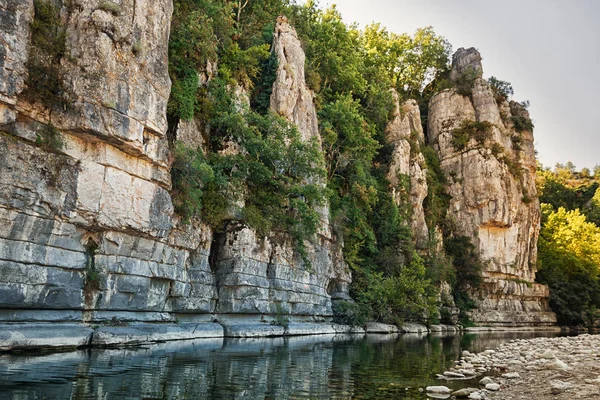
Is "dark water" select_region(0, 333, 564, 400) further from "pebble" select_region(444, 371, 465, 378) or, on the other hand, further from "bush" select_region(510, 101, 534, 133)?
"bush" select_region(510, 101, 534, 133)

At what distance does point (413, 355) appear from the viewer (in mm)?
17594

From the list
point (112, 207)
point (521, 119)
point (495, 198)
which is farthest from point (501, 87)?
point (112, 207)

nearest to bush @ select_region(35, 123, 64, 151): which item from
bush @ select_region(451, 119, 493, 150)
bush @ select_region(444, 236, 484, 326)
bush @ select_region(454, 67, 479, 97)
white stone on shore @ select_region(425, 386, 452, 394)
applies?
white stone on shore @ select_region(425, 386, 452, 394)

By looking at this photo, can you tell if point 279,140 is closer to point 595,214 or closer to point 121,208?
point 121,208

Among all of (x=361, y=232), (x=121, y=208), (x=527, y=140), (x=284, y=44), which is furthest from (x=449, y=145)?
(x=121, y=208)

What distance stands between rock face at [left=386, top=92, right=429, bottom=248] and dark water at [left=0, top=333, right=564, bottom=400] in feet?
95.9

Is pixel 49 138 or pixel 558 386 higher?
pixel 49 138

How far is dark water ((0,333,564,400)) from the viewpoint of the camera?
858 centimetres

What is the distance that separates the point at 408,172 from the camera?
1847 inches

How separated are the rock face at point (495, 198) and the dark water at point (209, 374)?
3801 centimetres

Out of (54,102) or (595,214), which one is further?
(595,214)

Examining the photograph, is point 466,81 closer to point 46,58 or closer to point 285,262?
point 285,262

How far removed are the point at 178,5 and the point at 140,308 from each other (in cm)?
1692

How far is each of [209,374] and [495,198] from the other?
48.9m
